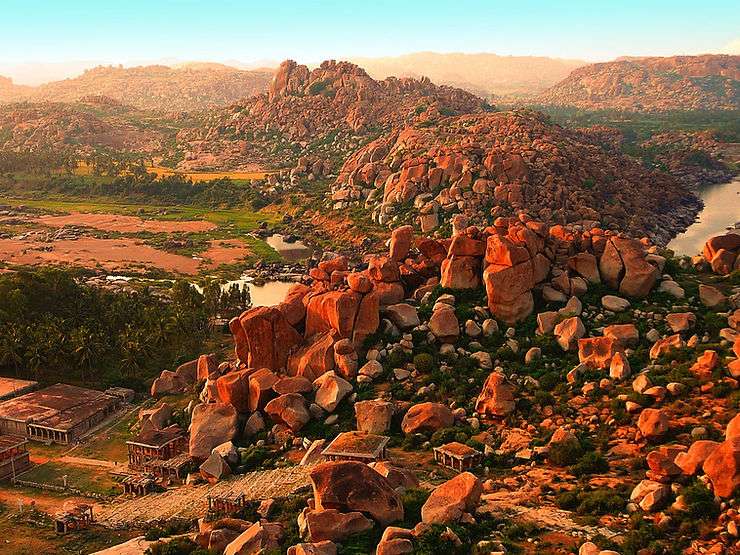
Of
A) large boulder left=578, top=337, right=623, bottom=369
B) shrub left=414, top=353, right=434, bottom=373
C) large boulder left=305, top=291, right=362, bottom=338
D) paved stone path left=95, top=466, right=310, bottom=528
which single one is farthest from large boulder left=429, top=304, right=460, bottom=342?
paved stone path left=95, top=466, right=310, bottom=528

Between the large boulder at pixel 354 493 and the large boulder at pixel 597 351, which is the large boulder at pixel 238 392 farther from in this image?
the large boulder at pixel 597 351

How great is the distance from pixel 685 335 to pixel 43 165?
141034 mm

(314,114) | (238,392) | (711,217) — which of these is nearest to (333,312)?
(238,392)

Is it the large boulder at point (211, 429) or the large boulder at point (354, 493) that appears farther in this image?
the large boulder at point (211, 429)

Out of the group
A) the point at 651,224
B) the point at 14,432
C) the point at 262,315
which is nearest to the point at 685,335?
the point at 262,315

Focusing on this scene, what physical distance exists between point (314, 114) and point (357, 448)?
134m

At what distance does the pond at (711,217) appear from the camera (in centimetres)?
9181

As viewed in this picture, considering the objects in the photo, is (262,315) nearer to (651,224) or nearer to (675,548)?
(675,548)

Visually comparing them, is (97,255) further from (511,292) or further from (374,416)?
(374,416)

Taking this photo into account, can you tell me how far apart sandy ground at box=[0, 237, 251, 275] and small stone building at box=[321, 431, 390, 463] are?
195 feet

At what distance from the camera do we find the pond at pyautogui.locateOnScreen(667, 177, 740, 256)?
91812 millimetres

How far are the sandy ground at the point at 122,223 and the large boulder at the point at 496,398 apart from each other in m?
81.7

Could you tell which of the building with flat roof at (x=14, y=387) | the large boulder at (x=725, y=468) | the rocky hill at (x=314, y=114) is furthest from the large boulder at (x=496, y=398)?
the rocky hill at (x=314, y=114)

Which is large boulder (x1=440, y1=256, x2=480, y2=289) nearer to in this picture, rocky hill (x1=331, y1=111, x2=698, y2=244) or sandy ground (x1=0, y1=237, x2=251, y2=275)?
rocky hill (x1=331, y1=111, x2=698, y2=244)
